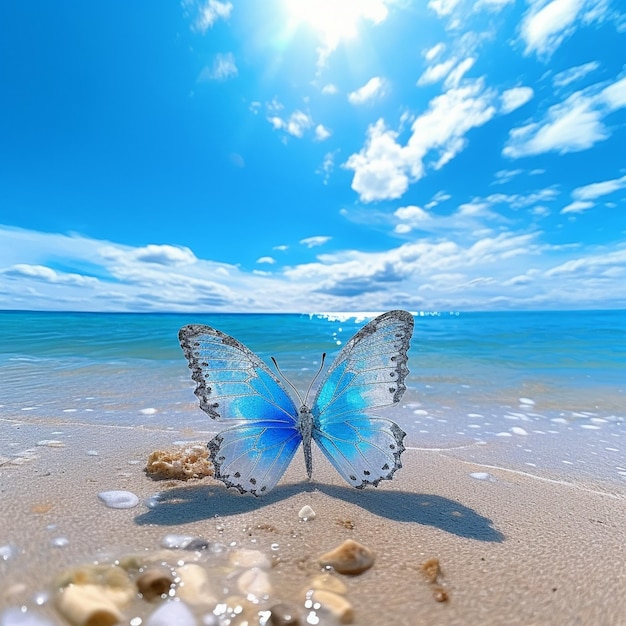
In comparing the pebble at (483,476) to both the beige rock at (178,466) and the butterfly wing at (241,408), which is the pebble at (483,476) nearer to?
the butterfly wing at (241,408)

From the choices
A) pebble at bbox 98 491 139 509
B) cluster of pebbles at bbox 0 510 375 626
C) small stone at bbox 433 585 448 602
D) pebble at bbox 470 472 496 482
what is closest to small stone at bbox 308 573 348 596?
cluster of pebbles at bbox 0 510 375 626

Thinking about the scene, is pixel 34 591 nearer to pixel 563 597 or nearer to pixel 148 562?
pixel 148 562

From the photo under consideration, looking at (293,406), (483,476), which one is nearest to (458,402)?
(483,476)

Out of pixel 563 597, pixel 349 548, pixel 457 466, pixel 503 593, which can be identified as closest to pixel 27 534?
pixel 349 548

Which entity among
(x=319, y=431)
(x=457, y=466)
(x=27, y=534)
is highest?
(x=319, y=431)

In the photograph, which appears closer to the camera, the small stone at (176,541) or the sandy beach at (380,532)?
the sandy beach at (380,532)

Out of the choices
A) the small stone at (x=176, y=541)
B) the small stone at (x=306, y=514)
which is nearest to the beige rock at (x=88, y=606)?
the small stone at (x=176, y=541)
